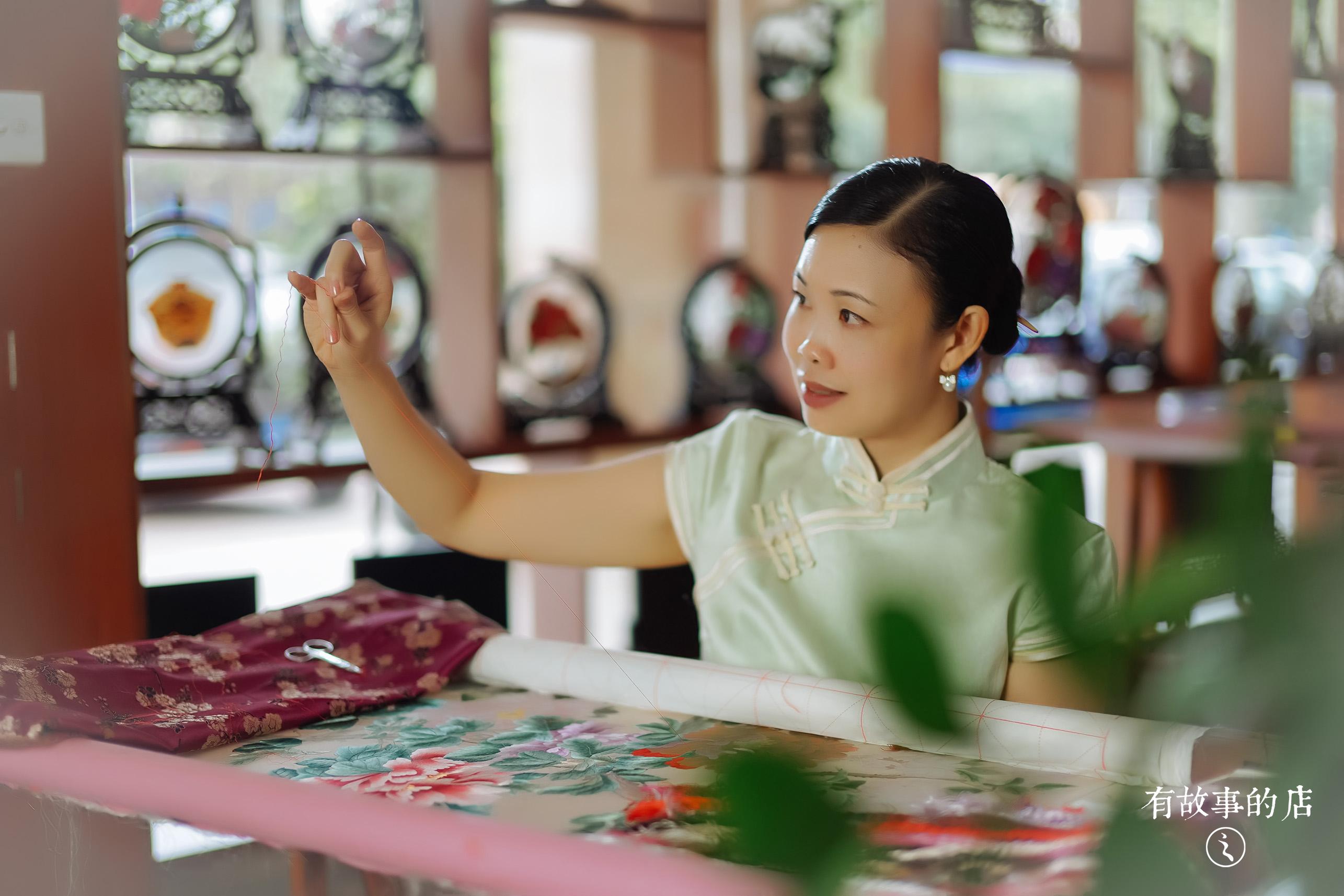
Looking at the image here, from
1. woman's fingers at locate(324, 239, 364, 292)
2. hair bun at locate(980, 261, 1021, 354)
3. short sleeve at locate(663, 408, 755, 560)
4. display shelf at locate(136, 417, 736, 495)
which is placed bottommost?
display shelf at locate(136, 417, 736, 495)

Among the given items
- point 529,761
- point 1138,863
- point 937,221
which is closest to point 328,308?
point 529,761

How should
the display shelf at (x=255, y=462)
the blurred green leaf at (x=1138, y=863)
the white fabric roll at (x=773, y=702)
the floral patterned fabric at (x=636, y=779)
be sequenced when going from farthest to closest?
the display shelf at (x=255, y=462) < the white fabric roll at (x=773, y=702) < the floral patterned fabric at (x=636, y=779) < the blurred green leaf at (x=1138, y=863)

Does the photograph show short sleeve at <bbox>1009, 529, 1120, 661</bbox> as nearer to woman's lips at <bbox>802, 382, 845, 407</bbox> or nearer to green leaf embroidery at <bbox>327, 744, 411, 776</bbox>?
green leaf embroidery at <bbox>327, 744, 411, 776</bbox>

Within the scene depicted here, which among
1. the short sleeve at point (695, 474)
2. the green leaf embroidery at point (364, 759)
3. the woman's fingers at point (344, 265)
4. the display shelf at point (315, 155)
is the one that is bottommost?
the green leaf embroidery at point (364, 759)

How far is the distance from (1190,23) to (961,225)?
10.6 feet

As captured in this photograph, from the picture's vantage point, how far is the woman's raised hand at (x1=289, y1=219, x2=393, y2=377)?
3.90 ft

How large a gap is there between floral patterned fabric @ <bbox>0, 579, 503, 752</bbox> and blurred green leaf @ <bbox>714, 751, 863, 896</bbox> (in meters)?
0.77

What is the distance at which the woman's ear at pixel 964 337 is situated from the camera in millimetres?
1349

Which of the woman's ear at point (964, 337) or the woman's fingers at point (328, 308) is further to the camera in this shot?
the woman's ear at point (964, 337)

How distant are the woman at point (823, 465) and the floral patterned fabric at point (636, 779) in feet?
0.74

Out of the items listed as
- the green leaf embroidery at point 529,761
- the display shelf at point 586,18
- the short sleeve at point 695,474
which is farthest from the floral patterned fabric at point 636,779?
the display shelf at point 586,18

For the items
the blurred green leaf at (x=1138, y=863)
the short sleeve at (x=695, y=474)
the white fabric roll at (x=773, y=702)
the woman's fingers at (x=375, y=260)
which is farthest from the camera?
the short sleeve at (x=695, y=474)

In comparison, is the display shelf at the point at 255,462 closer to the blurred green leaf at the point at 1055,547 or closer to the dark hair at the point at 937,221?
the dark hair at the point at 937,221

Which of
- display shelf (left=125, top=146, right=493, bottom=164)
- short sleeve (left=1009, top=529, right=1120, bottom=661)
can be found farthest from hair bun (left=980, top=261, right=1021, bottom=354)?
display shelf (left=125, top=146, right=493, bottom=164)
